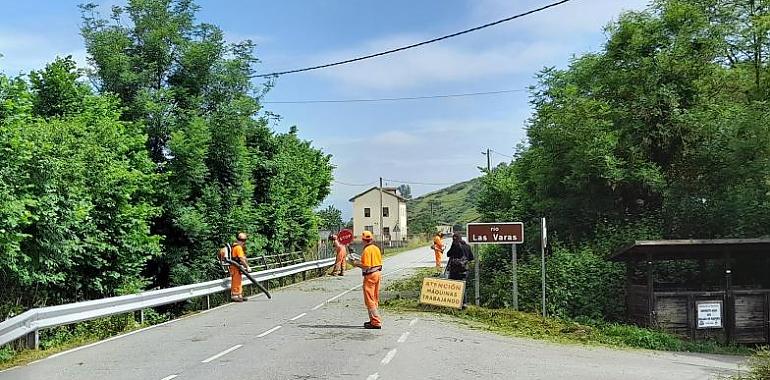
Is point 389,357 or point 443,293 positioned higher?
point 443,293

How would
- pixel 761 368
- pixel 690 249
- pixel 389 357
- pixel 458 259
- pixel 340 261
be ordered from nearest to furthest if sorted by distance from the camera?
pixel 761 368
pixel 389 357
pixel 690 249
pixel 458 259
pixel 340 261

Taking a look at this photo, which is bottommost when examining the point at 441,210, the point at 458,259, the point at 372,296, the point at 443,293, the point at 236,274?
the point at 443,293

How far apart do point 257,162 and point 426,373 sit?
2135 centimetres

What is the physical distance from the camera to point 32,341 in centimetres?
1299

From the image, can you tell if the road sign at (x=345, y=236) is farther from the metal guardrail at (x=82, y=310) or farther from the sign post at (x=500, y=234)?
the sign post at (x=500, y=234)

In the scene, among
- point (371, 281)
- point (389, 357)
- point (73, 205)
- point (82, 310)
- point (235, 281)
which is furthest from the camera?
point (235, 281)

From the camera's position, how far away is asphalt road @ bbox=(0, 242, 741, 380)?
10.6m

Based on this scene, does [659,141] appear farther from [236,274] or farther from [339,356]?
[339,356]

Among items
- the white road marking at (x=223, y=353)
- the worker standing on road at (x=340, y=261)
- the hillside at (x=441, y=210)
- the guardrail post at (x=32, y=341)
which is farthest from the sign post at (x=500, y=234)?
the hillside at (x=441, y=210)

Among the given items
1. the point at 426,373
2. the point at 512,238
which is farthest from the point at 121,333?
the point at 512,238

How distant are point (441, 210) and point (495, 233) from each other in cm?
13563

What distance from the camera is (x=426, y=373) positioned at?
414 inches

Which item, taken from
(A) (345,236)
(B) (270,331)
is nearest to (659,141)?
(A) (345,236)

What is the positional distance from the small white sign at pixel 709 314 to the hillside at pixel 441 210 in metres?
90.8
